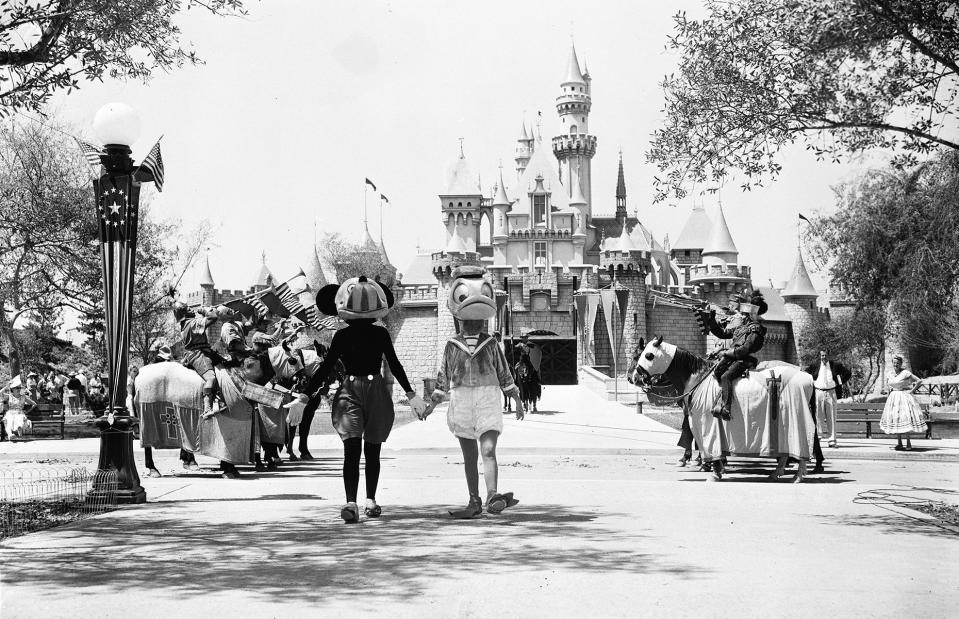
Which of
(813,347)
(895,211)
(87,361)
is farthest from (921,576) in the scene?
(813,347)

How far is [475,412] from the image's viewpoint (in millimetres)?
8883

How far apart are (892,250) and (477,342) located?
19.9 m

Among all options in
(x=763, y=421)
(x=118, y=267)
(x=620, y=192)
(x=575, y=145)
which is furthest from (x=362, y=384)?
(x=620, y=192)

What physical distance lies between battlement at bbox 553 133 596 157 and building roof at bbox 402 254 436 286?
610 inches

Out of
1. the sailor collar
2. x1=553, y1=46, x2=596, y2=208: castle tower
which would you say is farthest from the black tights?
x1=553, y1=46, x2=596, y2=208: castle tower

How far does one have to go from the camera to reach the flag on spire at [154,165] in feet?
33.6

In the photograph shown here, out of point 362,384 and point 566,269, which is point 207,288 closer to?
point 566,269

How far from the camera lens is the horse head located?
1278 centimetres

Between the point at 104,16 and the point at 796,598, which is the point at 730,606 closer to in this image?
the point at 796,598

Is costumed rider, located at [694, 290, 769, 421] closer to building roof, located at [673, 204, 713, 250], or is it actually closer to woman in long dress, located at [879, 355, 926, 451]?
woman in long dress, located at [879, 355, 926, 451]

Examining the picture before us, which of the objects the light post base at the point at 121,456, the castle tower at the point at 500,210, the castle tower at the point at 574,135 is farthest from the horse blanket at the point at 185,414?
the castle tower at the point at 574,135

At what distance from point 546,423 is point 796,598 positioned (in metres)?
19.5

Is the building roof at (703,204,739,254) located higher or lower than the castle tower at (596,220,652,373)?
higher

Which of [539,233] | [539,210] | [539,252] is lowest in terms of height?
[539,252]
